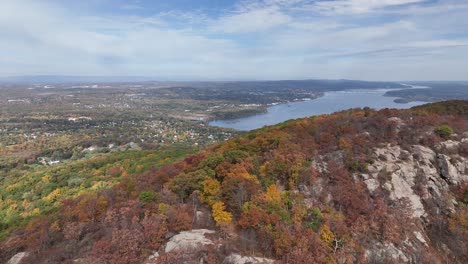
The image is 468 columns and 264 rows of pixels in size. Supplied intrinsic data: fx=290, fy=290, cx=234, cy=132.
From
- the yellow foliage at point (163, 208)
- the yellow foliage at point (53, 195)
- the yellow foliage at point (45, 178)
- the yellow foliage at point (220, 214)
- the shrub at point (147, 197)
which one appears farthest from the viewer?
the yellow foliage at point (45, 178)

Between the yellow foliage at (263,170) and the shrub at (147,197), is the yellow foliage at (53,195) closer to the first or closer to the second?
the shrub at (147,197)

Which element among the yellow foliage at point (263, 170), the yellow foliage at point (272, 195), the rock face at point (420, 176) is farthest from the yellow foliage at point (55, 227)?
the rock face at point (420, 176)

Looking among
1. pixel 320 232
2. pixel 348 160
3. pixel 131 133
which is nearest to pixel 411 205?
pixel 348 160

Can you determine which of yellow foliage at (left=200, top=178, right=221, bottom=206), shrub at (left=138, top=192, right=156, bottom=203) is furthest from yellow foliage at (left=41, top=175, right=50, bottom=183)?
yellow foliage at (left=200, top=178, right=221, bottom=206)

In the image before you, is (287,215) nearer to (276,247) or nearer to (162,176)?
(276,247)

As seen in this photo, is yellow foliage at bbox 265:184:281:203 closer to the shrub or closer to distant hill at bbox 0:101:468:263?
distant hill at bbox 0:101:468:263

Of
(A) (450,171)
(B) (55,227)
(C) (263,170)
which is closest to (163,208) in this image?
(B) (55,227)

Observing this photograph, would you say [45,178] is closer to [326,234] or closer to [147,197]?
[147,197]
